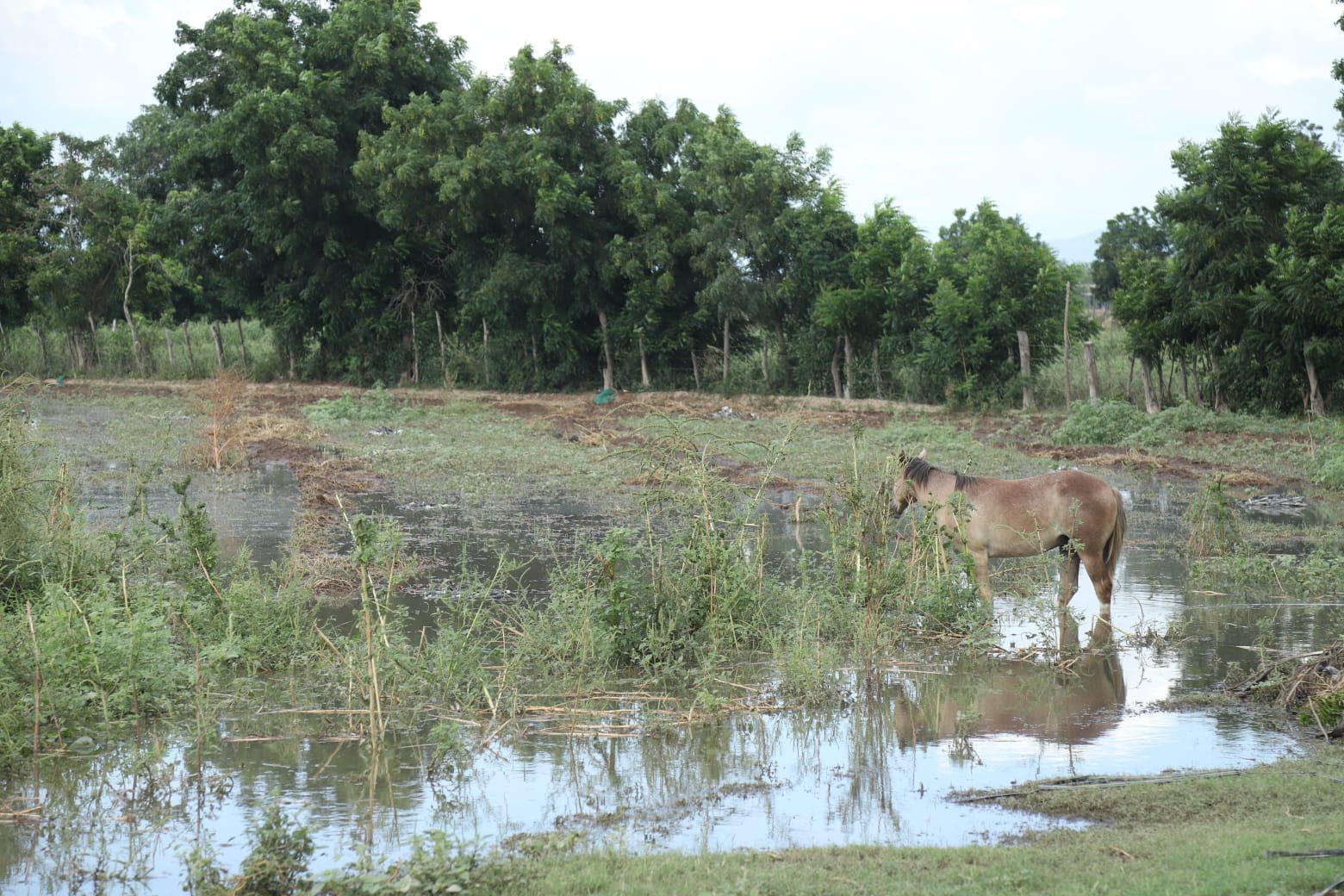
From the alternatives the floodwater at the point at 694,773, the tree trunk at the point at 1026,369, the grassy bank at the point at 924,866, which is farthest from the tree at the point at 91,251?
the grassy bank at the point at 924,866

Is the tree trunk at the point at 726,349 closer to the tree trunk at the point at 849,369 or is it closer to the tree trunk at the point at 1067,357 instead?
the tree trunk at the point at 849,369

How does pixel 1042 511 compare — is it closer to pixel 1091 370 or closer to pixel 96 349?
pixel 1091 370

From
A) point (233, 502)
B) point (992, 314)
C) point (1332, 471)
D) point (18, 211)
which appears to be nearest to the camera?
point (233, 502)

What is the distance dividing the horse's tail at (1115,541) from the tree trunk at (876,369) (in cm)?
1837

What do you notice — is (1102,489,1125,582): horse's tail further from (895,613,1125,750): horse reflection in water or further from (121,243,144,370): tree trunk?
(121,243,144,370): tree trunk

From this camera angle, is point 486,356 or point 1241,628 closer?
point 1241,628

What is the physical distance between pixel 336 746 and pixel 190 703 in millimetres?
1163

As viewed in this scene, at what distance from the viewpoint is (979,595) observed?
32.7ft

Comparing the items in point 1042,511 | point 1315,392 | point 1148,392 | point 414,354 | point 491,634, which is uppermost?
point 414,354

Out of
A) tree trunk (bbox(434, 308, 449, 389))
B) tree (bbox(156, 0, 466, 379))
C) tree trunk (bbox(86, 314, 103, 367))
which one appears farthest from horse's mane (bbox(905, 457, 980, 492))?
tree trunk (bbox(86, 314, 103, 367))

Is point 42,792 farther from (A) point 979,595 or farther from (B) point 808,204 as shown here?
(B) point 808,204

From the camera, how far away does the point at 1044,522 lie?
407 inches

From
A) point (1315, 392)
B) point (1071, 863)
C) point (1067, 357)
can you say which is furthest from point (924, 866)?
point (1067, 357)

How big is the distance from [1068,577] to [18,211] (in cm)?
4149
